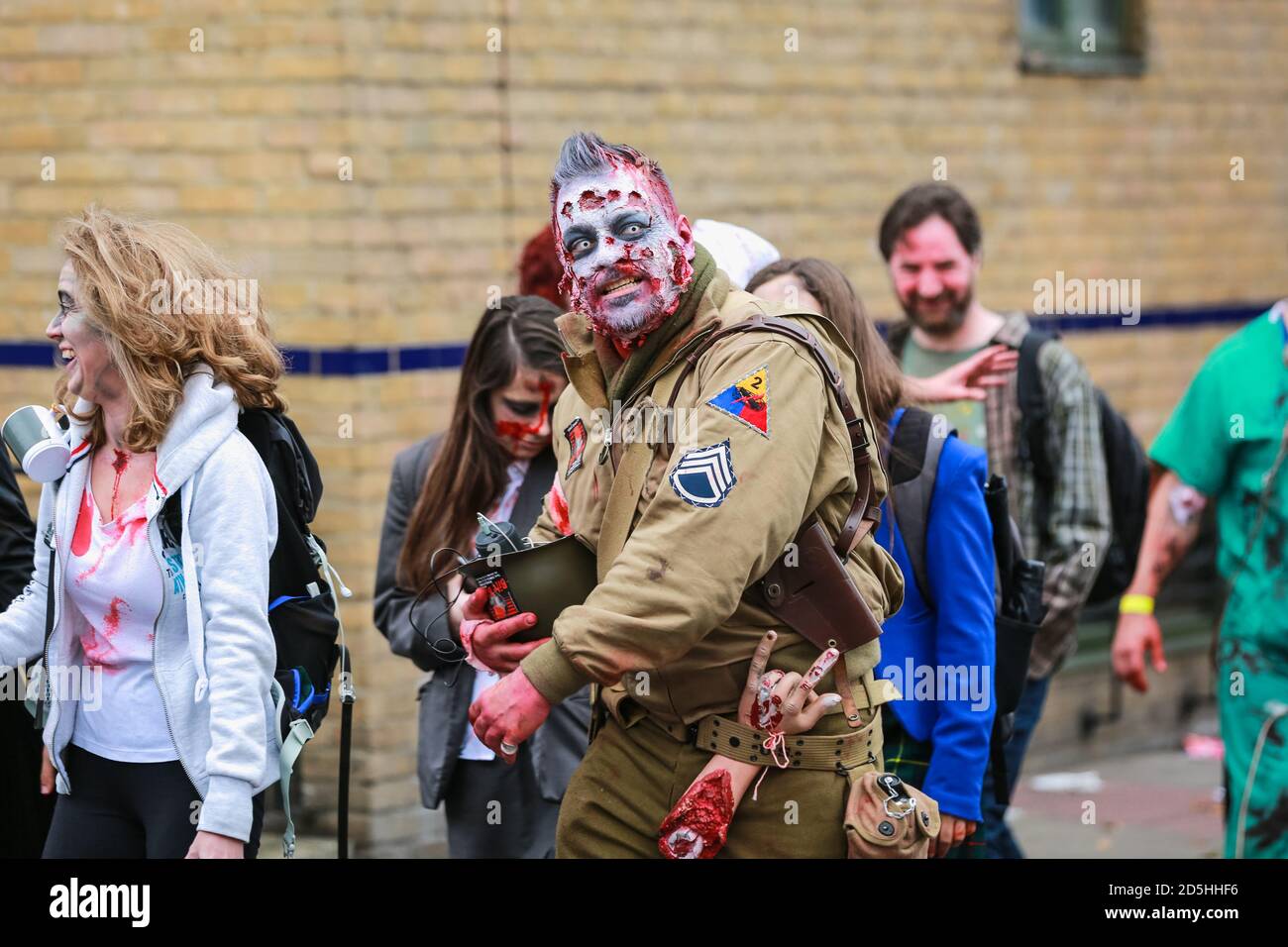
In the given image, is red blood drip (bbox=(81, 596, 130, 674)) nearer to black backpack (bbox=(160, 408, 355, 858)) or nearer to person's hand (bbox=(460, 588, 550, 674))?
black backpack (bbox=(160, 408, 355, 858))

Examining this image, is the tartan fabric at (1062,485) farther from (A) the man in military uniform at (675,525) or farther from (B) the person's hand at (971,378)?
(A) the man in military uniform at (675,525)

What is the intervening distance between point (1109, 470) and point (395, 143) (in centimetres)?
261

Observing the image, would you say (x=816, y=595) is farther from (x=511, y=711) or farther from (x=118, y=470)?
(x=118, y=470)

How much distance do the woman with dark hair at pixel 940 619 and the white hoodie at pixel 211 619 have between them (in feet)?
4.05

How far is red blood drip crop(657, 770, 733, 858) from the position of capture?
3.44 m

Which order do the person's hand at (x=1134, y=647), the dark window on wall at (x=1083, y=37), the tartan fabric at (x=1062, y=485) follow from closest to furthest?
the tartan fabric at (x=1062, y=485) → the person's hand at (x=1134, y=647) → the dark window on wall at (x=1083, y=37)

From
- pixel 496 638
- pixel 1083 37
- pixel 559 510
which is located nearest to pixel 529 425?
pixel 559 510

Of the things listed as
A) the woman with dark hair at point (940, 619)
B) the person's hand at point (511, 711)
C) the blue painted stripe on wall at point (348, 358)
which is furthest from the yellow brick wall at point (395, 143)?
the person's hand at point (511, 711)

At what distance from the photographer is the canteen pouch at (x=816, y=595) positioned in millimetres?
3357

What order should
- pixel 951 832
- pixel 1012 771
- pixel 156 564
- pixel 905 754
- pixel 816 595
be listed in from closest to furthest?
pixel 816 595 → pixel 156 564 → pixel 951 832 → pixel 905 754 → pixel 1012 771

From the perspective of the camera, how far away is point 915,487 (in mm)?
4156

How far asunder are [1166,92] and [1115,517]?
387cm
